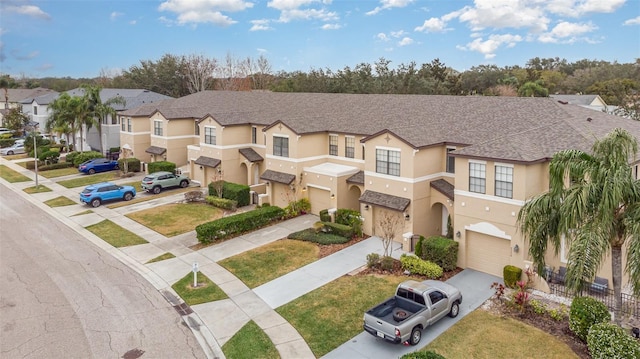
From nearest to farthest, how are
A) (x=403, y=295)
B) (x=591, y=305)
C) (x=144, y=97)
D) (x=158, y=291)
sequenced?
(x=591, y=305) < (x=403, y=295) < (x=158, y=291) < (x=144, y=97)

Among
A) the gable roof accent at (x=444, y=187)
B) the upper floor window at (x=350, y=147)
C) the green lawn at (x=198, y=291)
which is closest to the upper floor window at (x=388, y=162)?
the gable roof accent at (x=444, y=187)

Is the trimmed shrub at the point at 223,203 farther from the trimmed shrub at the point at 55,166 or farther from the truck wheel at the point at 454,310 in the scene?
the trimmed shrub at the point at 55,166

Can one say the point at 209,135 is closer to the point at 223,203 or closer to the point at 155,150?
the point at 223,203

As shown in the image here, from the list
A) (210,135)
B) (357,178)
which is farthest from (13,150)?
(357,178)

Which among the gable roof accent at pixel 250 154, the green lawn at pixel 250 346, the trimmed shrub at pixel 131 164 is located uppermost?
the gable roof accent at pixel 250 154

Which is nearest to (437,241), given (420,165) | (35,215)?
(420,165)

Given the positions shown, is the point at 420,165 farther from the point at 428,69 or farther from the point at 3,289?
the point at 428,69
